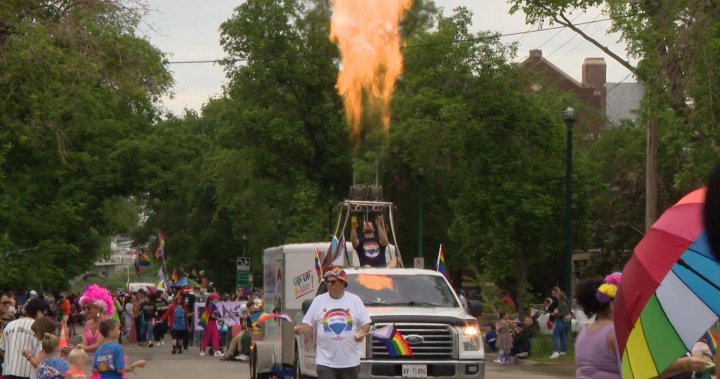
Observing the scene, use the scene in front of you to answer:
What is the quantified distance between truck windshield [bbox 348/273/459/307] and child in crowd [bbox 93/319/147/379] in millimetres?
6882

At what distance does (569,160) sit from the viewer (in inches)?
1346

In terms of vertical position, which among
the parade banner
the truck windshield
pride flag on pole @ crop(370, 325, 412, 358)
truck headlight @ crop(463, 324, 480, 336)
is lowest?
the parade banner

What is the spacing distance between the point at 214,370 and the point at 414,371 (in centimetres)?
1216

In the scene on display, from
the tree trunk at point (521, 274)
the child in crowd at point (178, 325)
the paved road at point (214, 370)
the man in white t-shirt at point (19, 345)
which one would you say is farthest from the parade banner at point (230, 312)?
the man in white t-shirt at point (19, 345)

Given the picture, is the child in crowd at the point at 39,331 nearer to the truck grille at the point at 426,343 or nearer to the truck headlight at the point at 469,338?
the truck grille at the point at 426,343

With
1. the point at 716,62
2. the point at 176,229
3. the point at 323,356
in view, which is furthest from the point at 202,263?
the point at 323,356

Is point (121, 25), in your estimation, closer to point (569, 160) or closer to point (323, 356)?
point (323, 356)

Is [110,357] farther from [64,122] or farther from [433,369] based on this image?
[64,122]

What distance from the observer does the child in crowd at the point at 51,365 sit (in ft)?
41.9

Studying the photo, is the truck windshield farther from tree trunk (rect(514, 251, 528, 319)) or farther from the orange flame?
tree trunk (rect(514, 251, 528, 319))

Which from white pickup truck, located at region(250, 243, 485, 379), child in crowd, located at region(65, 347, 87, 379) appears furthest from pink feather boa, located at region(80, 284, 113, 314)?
white pickup truck, located at region(250, 243, 485, 379)

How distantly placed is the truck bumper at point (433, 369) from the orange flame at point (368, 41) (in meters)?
21.2

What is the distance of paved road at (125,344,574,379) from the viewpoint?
27.8 meters

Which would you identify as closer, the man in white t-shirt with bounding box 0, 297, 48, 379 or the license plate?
the man in white t-shirt with bounding box 0, 297, 48, 379
